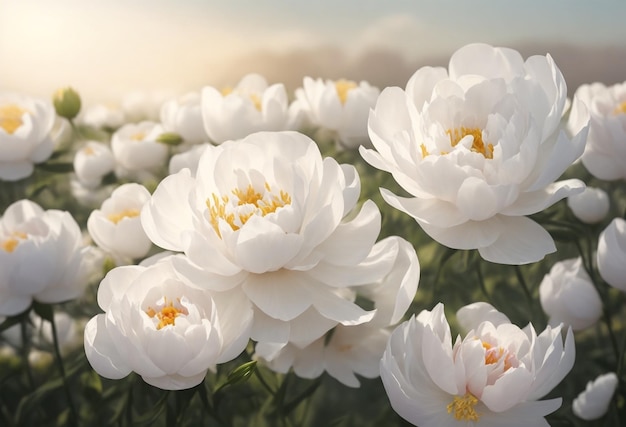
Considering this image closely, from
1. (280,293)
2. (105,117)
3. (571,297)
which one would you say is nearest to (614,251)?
(571,297)

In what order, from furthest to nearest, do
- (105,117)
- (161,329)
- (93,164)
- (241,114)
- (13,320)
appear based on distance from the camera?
(105,117) → (93,164) → (241,114) → (13,320) → (161,329)

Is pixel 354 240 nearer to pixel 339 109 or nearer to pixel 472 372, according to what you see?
pixel 472 372

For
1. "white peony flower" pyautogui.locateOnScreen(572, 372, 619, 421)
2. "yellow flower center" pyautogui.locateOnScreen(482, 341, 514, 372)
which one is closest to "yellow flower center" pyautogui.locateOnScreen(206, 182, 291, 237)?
"yellow flower center" pyautogui.locateOnScreen(482, 341, 514, 372)

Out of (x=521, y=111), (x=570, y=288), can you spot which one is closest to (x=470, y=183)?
(x=521, y=111)

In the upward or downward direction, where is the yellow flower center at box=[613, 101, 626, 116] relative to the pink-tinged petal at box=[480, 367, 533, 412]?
upward

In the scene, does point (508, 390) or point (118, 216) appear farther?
point (118, 216)

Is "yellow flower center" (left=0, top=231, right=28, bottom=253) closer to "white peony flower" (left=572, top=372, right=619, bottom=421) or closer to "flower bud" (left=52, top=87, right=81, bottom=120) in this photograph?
"flower bud" (left=52, top=87, right=81, bottom=120)

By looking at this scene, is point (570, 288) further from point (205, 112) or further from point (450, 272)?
point (205, 112)
